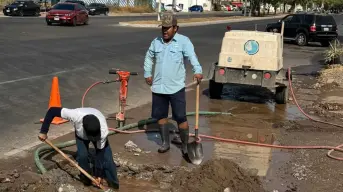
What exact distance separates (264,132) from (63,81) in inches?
220

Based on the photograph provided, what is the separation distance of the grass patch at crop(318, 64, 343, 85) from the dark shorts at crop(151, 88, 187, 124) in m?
8.29

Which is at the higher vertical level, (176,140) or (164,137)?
(164,137)

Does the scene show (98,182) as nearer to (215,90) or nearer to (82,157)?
(82,157)

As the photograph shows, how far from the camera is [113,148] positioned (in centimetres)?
652

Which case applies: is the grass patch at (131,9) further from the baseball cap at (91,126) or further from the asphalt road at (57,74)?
the baseball cap at (91,126)

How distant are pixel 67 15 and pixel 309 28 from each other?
52.6 ft

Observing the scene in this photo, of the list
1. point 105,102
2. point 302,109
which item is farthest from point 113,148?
point 302,109

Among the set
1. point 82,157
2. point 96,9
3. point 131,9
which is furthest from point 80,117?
point 131,9

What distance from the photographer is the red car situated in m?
32.9

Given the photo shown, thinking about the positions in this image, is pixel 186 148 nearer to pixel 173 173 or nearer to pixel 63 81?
pixel 173 173

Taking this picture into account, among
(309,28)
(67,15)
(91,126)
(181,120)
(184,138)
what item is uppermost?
(67,15)

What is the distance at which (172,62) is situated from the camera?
19.9 feet

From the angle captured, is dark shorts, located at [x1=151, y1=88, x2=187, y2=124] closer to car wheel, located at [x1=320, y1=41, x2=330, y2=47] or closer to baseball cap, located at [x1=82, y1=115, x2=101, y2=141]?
baseball cap, located at [x1=82, y1=115, x2=101, y2=141]

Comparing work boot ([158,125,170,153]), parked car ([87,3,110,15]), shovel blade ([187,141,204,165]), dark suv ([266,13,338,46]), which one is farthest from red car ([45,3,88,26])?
shovel blade ([187,141,204,165])
